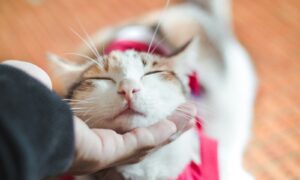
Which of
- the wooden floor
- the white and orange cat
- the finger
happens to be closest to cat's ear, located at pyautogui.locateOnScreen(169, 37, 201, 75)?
the white and orange cat

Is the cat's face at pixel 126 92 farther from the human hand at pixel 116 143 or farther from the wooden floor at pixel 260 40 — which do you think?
the wooden floor at pixel 260 40

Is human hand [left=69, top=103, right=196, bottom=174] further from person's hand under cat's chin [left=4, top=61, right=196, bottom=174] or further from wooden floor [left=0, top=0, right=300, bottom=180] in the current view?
wooden floor [left=0, top=0, right=300, bottom=180]

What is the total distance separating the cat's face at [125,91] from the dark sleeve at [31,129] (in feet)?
0.24

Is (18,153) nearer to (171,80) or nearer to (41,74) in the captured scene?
(41,74)

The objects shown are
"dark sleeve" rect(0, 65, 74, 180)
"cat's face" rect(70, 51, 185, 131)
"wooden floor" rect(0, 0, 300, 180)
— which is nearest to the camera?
"dark sleeve" rect(0, 65, 74, 180)

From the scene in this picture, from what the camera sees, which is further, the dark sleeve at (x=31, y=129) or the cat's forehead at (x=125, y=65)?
the cat's forehead at (x=125, y=65)

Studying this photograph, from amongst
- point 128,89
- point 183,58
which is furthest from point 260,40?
point 128,89

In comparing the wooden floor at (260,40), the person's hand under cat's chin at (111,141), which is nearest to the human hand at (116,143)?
the person's hand under cat's chin at (111,141)

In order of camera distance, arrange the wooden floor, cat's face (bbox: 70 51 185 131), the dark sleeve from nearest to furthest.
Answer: the dark sleeve → cat's face (bbox: 70 51 185 131) → the wooden floor

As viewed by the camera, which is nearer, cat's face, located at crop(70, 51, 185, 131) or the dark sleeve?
the dark sleeve

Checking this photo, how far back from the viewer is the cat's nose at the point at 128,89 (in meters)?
0.34

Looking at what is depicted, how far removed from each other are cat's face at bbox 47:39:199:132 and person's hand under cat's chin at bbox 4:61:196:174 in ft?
0.04

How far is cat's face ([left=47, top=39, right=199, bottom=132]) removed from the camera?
1.15 feet

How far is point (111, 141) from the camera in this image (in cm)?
33
